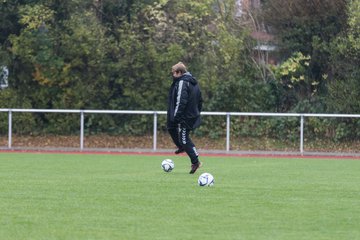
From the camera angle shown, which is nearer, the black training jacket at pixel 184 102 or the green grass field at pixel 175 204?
the green grass field at pixel 175 204

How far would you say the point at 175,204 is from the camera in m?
13.2

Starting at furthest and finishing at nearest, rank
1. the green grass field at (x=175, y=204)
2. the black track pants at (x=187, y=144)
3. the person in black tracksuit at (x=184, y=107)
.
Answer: the black track pants at (x=187, y=144)
the person in black tracksuit at (x=184, y=107)
the green grass field at (x=175, y=204)

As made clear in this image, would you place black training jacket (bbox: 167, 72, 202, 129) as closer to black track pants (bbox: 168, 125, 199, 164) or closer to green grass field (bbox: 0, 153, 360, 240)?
black track pants (bbox: 168, 125, 199, 164)

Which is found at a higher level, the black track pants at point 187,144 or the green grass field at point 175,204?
the black track pants at point 187,144

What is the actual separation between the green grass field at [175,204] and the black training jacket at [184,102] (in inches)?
40.7

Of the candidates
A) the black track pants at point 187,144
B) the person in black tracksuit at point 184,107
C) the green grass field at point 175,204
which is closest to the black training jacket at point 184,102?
the person in black tracksuit at point 184,107

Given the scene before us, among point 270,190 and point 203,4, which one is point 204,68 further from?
point 270,190

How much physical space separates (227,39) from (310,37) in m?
2.91

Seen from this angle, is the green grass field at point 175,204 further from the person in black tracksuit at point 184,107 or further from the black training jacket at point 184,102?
the black training jacket at point 184,102

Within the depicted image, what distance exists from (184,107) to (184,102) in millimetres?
103

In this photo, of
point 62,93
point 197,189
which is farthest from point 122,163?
point 62,93

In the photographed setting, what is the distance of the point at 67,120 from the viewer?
1337 inches

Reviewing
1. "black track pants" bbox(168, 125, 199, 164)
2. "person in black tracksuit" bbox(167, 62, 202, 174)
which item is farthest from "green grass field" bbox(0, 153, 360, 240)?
"person in black tracksuit" bbox(167, 62, 202, 174)

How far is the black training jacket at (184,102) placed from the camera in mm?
18688
